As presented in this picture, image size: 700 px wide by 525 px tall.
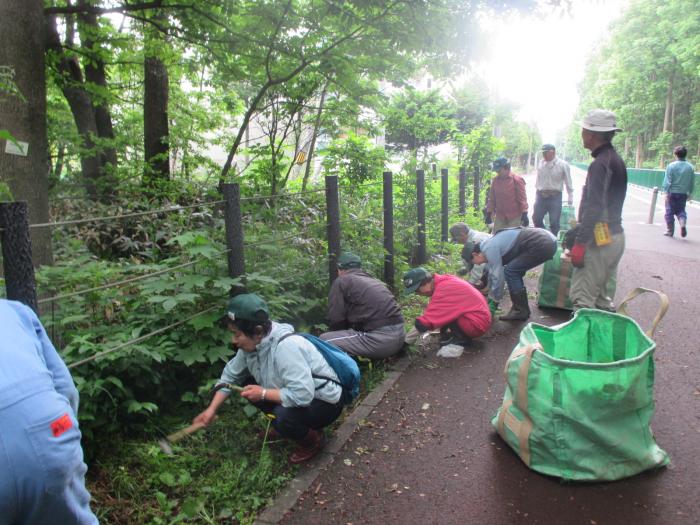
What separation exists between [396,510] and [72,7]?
5.73 m

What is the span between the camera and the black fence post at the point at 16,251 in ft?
8.00

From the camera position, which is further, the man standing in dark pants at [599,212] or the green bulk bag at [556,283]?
the green bulk bag at [556,283]

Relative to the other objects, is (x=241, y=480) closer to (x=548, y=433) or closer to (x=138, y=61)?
(x=548, y=433)

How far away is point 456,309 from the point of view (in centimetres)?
507

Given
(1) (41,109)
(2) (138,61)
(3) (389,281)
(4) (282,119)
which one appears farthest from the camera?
(2) (138,61)

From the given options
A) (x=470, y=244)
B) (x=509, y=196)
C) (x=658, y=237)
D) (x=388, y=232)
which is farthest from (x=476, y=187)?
(x=470, y=244)

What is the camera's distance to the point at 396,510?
2848mm

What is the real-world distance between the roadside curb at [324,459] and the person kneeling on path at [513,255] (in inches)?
68.3

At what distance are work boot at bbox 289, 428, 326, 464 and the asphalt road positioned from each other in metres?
0.16

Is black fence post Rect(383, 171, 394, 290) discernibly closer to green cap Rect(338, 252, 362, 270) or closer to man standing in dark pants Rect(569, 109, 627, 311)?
green cap Rect(338, 252, 362, 270)

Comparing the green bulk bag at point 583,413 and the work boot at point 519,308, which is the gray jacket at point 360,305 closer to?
the green bulk bag at point 583,413

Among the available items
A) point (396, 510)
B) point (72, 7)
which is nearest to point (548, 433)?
point (396, 510)

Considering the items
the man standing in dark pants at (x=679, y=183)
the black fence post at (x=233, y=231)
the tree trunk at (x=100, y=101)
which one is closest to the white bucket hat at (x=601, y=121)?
the black fence post at (x=233, y=231)

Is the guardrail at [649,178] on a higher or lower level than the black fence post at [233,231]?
higher
